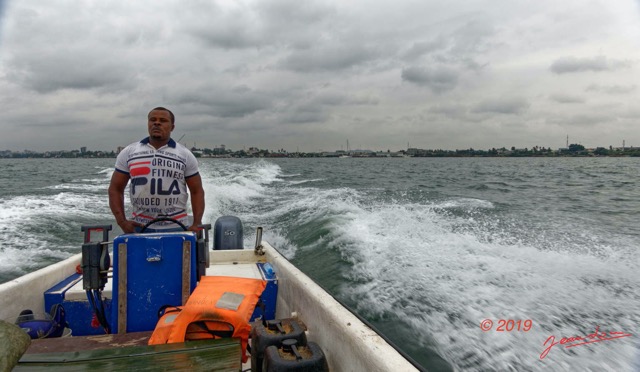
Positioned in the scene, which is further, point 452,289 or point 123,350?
point 452,289

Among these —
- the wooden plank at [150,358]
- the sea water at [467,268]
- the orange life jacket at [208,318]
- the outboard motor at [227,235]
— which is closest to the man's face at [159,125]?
the orange life jacket at [208,318]

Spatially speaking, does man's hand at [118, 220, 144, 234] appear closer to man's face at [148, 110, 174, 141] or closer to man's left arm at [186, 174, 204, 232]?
man's left arm at [186, 174, 204, 232]

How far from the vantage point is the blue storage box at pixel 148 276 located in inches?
102

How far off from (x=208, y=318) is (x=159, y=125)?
1544 millimetres

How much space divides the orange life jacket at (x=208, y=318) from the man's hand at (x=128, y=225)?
3.21ft

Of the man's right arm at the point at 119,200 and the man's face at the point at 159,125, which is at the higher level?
the man's face at the point at 159,125

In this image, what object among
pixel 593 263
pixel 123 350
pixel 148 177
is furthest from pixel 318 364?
pixel 593 263

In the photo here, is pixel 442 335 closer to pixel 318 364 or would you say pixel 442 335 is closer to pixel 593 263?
pixel 318 364

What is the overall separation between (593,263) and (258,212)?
9.59m

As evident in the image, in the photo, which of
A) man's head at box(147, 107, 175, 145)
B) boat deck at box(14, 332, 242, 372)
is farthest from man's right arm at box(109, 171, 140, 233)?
boat deck at box(14, 332, 242, 372)

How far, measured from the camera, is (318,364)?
2.15m

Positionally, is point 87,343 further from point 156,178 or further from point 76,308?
point 156,178
